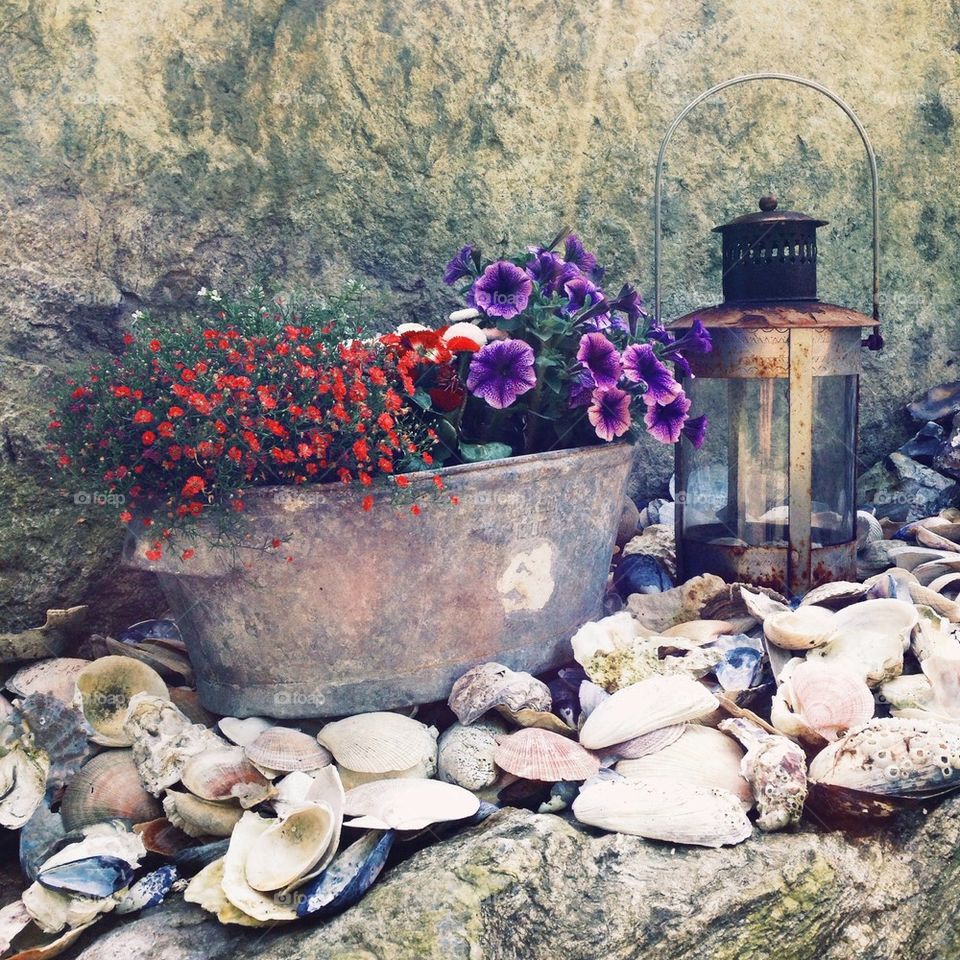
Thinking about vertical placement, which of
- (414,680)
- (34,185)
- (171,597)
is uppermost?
(34,185)

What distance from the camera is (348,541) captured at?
7.23 ft

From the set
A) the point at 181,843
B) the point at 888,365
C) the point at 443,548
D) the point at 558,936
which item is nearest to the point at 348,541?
the point at 443,548

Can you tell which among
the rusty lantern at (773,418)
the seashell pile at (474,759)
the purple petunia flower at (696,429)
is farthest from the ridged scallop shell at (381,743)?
the rusty lantern at (773,418)

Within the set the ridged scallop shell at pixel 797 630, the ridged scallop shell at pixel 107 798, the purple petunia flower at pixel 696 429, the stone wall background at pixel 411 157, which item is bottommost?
the ridged scallop shell at pixel 107 798

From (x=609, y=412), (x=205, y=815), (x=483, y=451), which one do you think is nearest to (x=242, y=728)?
(x=205, y=815)

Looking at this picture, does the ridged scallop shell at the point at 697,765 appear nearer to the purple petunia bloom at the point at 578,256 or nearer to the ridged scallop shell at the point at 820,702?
the ridged scallop shell at the point at 820,702

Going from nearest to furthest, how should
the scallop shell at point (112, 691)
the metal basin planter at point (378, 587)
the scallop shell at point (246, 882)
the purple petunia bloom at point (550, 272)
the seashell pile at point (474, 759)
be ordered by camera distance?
the scallop shell at point (246, 882)
the seashell pile at point (474, 759)
the metal basin planter at point (378, 587)
the scallop shell at point (112, 691)
the purple petunia bloom at point (550, 272)

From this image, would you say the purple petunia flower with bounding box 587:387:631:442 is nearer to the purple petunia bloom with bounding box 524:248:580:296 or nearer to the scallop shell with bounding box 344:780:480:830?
the purple petunia bloom with bounding box 524:248:580:296

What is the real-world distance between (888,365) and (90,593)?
337 cm

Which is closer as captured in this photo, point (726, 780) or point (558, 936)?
point (558, 936)

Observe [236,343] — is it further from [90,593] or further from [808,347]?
[808,347]

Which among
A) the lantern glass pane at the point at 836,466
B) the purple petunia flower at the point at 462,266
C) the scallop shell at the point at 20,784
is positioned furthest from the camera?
the lantern glass pane at the point at 836,466

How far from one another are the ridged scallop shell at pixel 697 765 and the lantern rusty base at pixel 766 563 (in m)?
0.85

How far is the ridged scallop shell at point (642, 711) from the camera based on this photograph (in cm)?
211
